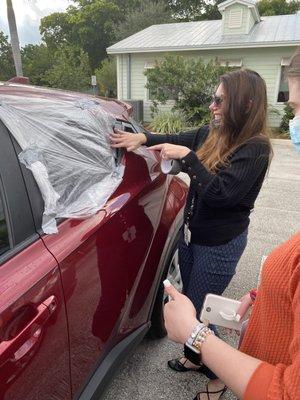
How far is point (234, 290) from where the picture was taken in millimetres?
3146

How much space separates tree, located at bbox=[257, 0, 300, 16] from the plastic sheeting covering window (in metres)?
27.5

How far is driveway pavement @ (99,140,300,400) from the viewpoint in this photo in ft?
6.99

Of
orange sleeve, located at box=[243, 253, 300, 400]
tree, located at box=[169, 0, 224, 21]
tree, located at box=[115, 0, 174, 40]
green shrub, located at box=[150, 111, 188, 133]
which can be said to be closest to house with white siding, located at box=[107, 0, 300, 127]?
green shrub, located at box=[150, 111, 188, 133]

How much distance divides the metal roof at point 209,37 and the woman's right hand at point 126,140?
36.7ft

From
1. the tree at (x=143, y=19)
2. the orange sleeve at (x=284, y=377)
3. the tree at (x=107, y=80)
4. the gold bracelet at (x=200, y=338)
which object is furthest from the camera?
the tree at (x=143, y=19)

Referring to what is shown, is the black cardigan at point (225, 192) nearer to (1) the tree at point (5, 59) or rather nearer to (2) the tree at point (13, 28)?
(2) the tree at point (13, 28)

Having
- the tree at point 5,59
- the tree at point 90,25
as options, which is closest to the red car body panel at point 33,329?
the tree at point 5,59

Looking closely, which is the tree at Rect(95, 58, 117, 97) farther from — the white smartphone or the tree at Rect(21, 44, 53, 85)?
the white smartphone

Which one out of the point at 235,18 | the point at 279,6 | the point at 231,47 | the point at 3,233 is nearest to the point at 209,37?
the point at 235,18

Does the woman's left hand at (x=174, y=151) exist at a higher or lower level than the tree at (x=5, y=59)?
higher

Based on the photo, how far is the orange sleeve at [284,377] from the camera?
77cm

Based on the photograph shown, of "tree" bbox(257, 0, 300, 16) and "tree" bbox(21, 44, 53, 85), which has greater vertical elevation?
"tree" bbox(257, 0, 300, 16)

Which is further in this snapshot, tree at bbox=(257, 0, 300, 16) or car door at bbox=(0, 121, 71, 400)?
tree at bbox=(257, 0, 300, 16)

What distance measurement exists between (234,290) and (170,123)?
28.6 ft
